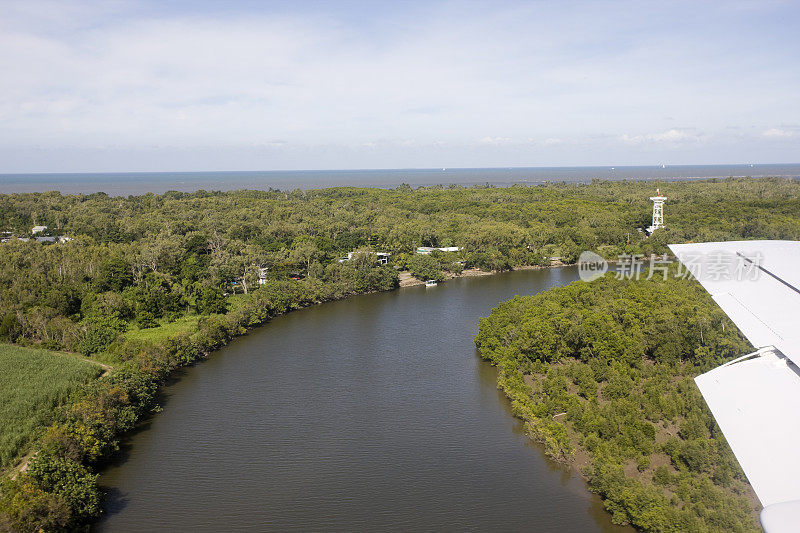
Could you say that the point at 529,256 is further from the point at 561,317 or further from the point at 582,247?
the point at 561,317

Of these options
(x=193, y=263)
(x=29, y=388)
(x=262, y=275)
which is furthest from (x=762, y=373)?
(x=193, y=263)

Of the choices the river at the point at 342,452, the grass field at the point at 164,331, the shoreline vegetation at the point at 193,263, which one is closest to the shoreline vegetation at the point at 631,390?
the river at the point at 342,452

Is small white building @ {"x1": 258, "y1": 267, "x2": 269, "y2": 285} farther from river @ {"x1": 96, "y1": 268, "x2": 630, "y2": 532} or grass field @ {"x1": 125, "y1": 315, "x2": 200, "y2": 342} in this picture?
river @ {"x1": 96, "y1": 268, "x2": 630, "y2": 532}

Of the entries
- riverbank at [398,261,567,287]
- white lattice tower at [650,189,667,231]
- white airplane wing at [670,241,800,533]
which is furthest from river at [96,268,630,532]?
white lattice tower at [650,189,667,231]

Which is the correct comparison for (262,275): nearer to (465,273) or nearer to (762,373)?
(465,273)

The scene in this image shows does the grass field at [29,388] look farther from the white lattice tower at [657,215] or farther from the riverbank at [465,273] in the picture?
the white lattice tower at [657,215]
